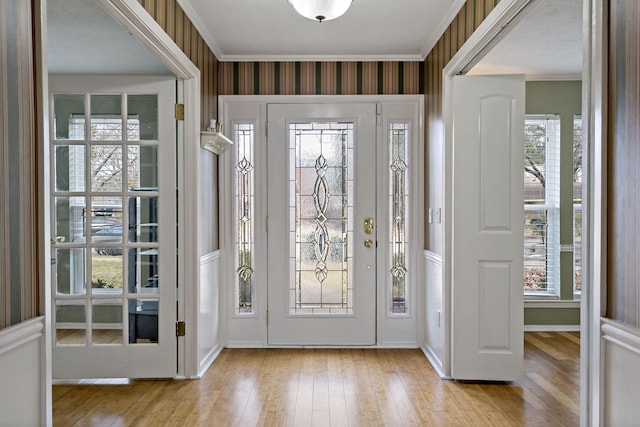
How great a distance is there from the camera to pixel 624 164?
1545mm

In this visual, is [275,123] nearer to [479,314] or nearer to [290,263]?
[290,263]

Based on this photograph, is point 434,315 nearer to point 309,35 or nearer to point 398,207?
point 398,207

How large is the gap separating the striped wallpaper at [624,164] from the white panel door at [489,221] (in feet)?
5.64

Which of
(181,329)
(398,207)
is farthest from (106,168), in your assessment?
(398,207)

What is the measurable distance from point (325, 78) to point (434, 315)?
220 cm

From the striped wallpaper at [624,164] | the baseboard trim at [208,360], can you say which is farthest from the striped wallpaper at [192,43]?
the striped wallpaper at [624,164]

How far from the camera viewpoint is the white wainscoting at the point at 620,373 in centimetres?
145

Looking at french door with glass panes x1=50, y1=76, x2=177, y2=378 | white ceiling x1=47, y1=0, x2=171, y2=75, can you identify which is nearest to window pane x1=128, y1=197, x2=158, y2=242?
french door with glass panes x1=50, y1=76, x2=177, y2=378

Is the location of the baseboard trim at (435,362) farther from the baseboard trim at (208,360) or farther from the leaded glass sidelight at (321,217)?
the baseboard trim at (208,360)

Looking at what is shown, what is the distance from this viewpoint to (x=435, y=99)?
3.84 metres

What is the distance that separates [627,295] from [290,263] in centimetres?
302

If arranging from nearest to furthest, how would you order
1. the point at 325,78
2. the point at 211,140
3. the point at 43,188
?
the point at 43,188 < the point at 211,140 < the point at 325,78

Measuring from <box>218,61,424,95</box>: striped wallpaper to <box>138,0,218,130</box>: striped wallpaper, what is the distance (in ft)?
0.90

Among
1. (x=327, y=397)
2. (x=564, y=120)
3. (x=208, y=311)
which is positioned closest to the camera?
(x=327, y=397)
